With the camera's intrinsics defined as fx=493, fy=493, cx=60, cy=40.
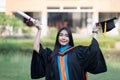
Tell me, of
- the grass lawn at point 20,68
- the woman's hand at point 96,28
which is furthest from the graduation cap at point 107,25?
the grass lawn at point 20,68

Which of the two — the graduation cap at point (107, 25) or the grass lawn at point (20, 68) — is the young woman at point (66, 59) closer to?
the graduation cap at point (107, 25)

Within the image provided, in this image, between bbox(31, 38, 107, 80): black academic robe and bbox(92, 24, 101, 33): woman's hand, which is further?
bbox(92, 24, 101, 33): woman's hand

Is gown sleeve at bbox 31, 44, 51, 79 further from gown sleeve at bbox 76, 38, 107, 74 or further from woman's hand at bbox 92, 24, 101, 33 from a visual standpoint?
woman's hand at bbox 92, 24, 101, 33

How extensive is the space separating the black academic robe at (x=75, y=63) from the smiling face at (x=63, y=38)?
0.11 meters

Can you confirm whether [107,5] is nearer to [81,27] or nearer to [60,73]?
[81,27]

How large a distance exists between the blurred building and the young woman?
2727 centimetres

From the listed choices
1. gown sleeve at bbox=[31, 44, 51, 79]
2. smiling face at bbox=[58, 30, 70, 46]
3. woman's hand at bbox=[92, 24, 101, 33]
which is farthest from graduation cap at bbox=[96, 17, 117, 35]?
gown sleeve at bbox=[31, 44, 51, 79]

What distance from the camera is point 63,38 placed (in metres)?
5.09

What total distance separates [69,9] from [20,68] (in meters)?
20.5

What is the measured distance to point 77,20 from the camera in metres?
33.8

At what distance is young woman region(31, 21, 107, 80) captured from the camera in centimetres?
503

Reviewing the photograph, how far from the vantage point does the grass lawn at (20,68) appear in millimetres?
11562

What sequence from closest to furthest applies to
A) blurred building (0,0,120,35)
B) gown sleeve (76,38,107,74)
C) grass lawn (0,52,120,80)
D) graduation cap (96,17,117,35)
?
gown sleeve (76,38,107,74)
graduation cap (96,17,117,35)
grass lawn (0,52,120,80)
blurred building (0,0,120,35)

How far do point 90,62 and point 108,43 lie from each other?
15.7 m
